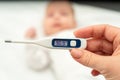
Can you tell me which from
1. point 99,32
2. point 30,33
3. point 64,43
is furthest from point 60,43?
point 30,33

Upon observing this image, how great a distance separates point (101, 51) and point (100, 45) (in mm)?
34

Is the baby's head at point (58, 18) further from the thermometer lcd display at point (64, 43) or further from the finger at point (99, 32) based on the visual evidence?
the thermometer lcd display at point (64, 43)

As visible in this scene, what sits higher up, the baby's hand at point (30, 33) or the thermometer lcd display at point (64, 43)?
the thermometer lcd display at point (64, 43)

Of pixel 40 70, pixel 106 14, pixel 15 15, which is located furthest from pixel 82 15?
pixel 40 70

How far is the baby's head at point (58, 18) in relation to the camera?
156 centimetres

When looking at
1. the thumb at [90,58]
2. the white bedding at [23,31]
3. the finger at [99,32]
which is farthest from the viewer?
the white bedding at [23,31]

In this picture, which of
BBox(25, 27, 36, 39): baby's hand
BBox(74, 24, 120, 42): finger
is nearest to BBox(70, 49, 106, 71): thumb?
BBox(74, 24, 120, 42): finger

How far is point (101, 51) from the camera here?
3.27 ft

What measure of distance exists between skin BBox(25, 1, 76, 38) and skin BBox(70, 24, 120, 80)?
0.59 m

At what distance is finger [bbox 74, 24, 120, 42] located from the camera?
925 millimetres

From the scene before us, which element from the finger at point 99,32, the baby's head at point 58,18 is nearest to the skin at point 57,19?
the baby's head at point 58,18

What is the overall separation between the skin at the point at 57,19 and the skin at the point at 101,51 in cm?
59

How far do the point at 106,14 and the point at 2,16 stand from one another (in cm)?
62

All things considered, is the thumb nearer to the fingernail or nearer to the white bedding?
the fingernail
